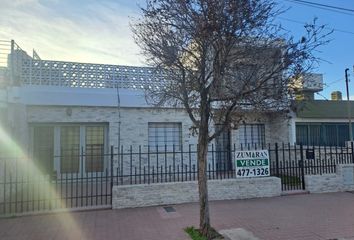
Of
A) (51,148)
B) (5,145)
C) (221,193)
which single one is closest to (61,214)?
(5,145)

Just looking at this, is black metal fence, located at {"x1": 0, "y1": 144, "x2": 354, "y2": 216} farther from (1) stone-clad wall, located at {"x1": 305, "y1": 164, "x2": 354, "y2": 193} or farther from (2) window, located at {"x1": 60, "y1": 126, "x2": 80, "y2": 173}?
(1) stone-clad wall, located at {"x1": 305, "y1": 164, "x2": 354, "y2": 193}

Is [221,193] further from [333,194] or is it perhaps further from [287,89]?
[287,89]

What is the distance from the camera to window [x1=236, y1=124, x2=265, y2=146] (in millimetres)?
17806

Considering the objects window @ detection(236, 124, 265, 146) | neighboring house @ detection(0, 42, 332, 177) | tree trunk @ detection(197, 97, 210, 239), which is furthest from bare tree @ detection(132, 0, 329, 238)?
window @ detection(236, 124, 265, 146)

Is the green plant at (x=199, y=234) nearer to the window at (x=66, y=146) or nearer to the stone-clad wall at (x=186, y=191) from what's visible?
the stone-clad wall at (x=186, y=191)

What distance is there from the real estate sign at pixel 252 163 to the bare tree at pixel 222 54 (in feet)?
13.8

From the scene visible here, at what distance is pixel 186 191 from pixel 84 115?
245 inches

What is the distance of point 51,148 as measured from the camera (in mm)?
14234

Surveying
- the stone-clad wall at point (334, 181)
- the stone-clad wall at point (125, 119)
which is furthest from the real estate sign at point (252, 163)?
the stone-clad wall at point (125, 119)

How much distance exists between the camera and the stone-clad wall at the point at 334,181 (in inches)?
458

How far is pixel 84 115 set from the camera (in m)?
14.2

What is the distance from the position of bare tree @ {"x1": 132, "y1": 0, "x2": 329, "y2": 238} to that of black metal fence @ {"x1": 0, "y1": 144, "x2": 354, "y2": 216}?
3.68 metres

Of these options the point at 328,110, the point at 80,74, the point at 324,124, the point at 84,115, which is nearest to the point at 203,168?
the point at 84,115

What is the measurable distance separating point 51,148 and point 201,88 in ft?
31.7
